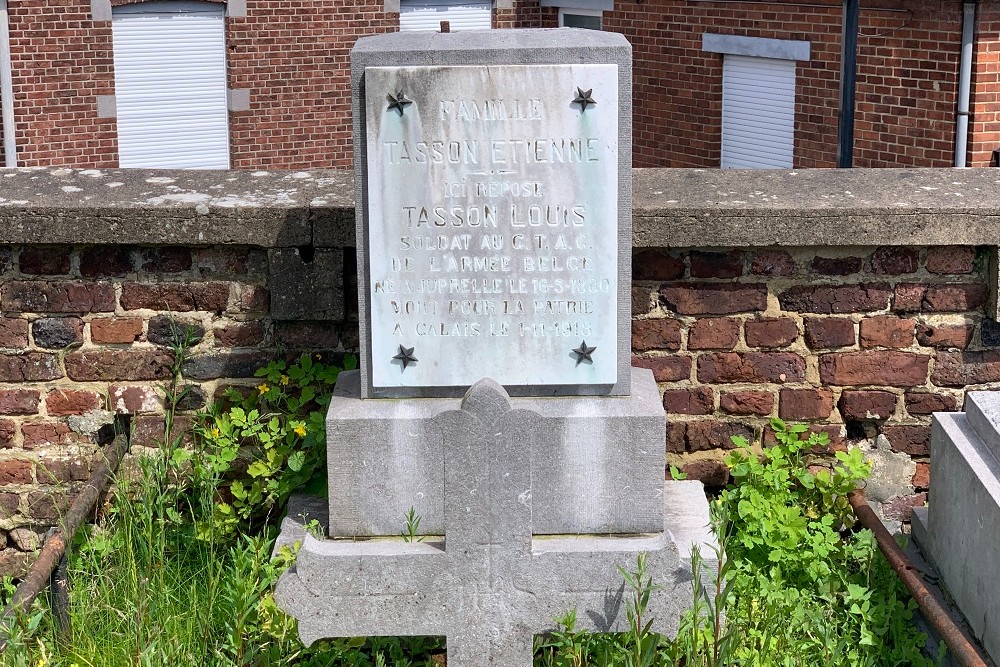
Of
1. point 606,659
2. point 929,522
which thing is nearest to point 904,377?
point 929,522

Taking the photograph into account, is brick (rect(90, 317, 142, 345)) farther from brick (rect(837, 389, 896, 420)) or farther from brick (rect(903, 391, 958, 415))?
brick (rect(903, 391, 958, 415))

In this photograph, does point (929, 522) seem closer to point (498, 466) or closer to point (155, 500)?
point (498, 466)

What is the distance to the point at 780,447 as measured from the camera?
14.2ft

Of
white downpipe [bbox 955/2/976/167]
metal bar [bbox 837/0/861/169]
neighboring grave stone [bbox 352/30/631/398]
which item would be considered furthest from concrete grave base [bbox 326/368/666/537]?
metal bar [bbox 837/0/861/169]

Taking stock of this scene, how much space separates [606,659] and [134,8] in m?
12.6

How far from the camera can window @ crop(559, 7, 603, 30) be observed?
53.4 feet

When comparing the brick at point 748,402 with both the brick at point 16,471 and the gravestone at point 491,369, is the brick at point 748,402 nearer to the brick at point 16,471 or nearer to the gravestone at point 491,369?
the gravestone at point 491,369

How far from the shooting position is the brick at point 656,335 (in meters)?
4.32

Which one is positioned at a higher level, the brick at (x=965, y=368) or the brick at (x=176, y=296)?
the brick at (x=176, y=296)

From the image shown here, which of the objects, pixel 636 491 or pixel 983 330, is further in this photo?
pixel 983 330

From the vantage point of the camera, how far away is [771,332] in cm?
431

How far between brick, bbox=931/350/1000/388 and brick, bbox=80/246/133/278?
2768mm

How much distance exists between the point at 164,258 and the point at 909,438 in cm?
263

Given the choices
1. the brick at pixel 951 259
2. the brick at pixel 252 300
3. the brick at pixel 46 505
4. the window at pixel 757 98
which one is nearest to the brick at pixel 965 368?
the brick at pixel 951 259
